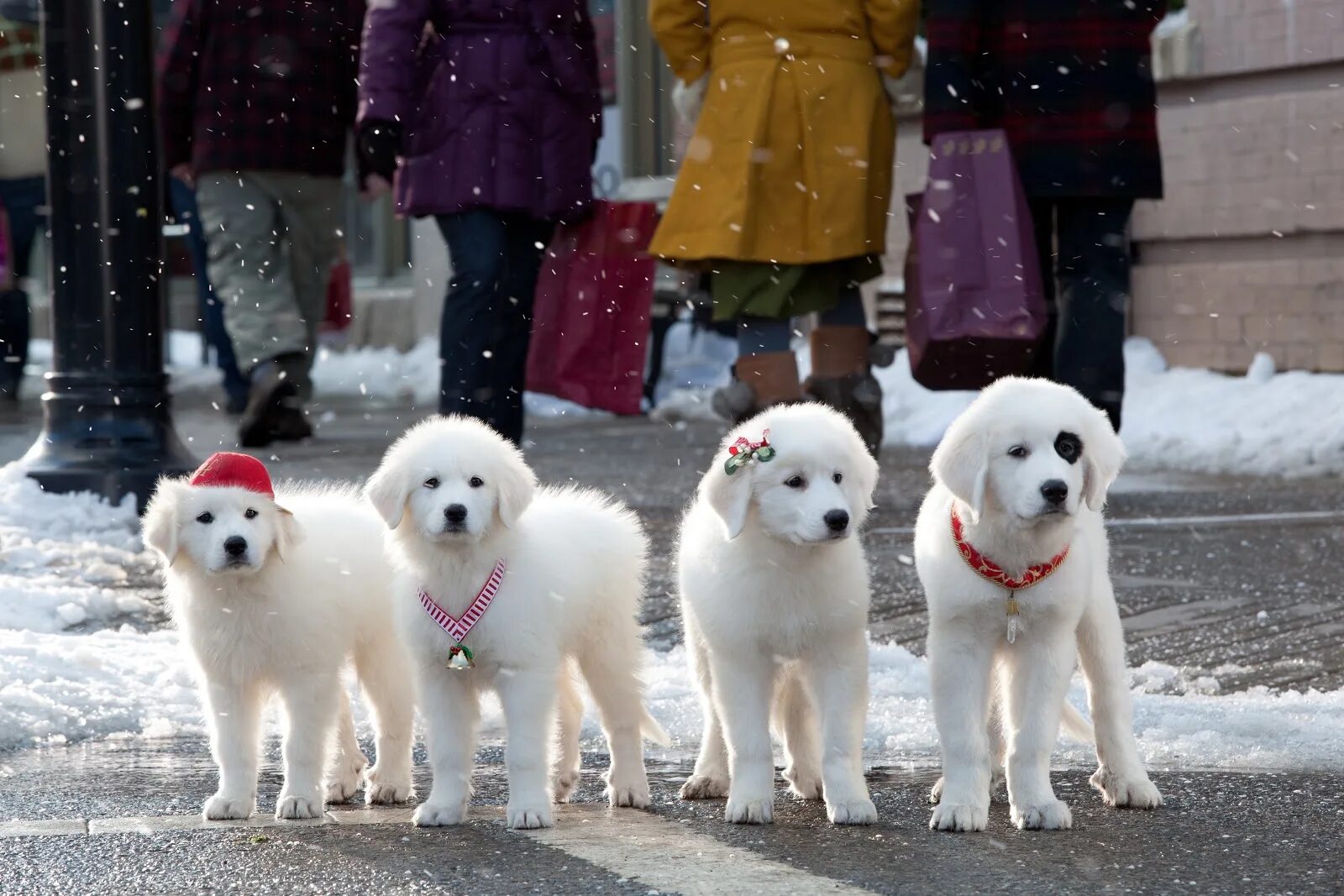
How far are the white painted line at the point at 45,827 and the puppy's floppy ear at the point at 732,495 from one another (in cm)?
137

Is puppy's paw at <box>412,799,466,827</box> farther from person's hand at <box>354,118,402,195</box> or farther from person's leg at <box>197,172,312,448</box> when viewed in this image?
person's leg at <box>197,172,312,448</box>

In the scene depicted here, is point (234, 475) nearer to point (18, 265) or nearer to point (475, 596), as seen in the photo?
point (475, 596)

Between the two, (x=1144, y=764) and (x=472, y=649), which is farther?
(x=1144, y=764)

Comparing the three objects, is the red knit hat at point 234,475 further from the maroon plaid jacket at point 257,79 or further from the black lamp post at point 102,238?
the maroon plaid jacket at point 257,79

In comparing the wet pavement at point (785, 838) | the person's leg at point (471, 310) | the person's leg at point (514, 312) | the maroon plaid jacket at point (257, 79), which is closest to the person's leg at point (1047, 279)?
the wet pavement at point (785, 838)

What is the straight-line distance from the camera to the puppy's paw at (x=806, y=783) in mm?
4570

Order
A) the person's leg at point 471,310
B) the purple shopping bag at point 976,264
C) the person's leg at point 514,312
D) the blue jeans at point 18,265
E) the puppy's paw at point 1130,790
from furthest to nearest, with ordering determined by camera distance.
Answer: the blue jeans at point 18,265 < the person's leg at point 514,312 < the person's leg at point 471,310 < the purple shopping bag at point 976,264 < the puppy's paw at point 1130,790

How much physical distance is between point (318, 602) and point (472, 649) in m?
0.42

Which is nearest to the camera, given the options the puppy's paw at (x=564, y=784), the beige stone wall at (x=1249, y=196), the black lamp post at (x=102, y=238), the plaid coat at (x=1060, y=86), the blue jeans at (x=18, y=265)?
the puppy's paw at (x=564, y=784)

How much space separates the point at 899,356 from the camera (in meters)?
13.2

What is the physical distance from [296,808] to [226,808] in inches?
5.8

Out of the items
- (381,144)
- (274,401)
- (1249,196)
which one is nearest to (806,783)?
(381,144)

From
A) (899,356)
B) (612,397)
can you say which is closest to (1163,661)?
(612,397)

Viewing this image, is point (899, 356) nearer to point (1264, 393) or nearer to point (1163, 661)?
point (1264, 393)
